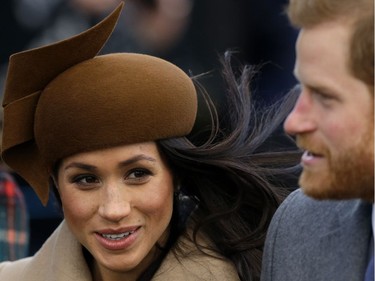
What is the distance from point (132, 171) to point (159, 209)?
14 cm

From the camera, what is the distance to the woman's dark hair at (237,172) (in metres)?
3.96

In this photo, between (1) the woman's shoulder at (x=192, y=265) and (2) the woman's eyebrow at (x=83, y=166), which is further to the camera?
(1) the woman's shoulder at (x=192, y=265)

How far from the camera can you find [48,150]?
3.86 metres

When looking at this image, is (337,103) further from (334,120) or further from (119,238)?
(119,238)

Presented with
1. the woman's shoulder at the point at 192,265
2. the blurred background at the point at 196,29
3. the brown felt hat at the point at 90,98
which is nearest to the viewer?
the brown felt hat at the point at 90,98

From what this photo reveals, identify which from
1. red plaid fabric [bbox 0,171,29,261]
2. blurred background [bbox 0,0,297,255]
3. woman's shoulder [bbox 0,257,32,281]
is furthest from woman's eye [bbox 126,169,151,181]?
blurred background [bbox 0,0,297,255]

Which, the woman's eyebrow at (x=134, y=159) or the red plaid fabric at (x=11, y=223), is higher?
the woman's eyebrow at (x=134, y=159)

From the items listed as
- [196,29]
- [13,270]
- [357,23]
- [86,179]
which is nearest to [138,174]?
[86,179]

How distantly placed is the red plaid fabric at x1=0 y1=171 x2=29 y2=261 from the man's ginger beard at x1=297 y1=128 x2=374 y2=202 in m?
2.65

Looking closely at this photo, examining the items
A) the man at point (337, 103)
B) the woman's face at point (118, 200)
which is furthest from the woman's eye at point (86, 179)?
the man at point (337, 103)

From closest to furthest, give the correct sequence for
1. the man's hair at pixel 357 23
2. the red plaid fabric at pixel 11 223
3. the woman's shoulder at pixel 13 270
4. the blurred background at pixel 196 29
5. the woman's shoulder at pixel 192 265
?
the man's hair at pixel 357 23
the woman's shoulder at pixel 192 265
the woman's shoulder at pixel 13 270
the red plaid fabric at pixel 11 223
the blurred background at pixel 196 29

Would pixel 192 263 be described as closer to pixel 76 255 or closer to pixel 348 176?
pixel 76 255

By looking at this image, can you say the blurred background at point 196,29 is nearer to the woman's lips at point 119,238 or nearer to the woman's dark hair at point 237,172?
the woman's dark hair at point 237,172

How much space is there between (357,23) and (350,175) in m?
0.36
